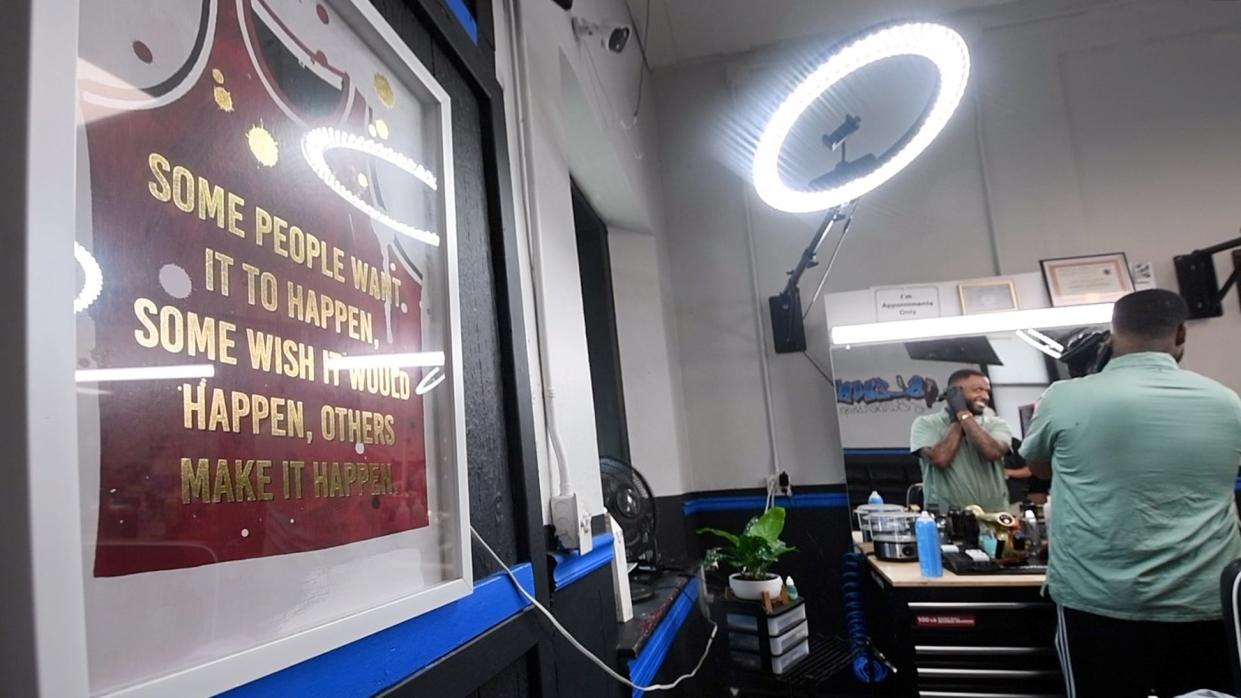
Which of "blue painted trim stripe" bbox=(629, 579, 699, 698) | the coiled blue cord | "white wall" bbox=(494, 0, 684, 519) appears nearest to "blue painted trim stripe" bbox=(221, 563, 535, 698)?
"white wall" bbox=(494, 0, 684, 519)

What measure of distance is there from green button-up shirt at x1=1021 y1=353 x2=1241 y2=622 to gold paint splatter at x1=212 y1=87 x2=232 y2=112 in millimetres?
1943

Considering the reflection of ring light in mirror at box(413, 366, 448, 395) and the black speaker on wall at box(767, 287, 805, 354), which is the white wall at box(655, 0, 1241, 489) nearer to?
the black speaker on wall at box(767, 287, 805, 354)

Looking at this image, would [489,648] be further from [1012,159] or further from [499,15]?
[1012,159]

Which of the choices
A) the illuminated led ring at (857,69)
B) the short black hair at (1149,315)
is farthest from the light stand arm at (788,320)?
the short black hair at (1149,315)

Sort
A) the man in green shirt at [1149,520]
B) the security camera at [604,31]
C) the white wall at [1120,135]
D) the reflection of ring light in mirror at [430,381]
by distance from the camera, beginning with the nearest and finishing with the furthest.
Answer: the reflection of ring light in mirror at [430,381] → the man in green shirt at [1149,520] → the security camera at [604,31] → the white wall at [1120,135]

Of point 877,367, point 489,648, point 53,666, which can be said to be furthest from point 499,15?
point 877,367

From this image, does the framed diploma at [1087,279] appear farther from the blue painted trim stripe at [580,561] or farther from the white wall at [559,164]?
the blue painted trim stripe at [580,561]

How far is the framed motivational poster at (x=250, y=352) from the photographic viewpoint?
1.21 feet

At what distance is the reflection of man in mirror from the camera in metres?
2.63

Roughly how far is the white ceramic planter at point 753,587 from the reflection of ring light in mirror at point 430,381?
67.4 inches

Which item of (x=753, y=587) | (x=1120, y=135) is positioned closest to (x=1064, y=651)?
(x=753, y=587)

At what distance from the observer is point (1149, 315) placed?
1686 millimetres

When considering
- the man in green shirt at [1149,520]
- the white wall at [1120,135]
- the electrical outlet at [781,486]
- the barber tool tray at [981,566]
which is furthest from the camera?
the electrical outlet at [781,486]

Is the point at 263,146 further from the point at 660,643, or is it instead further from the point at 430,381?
the point at 660,643
